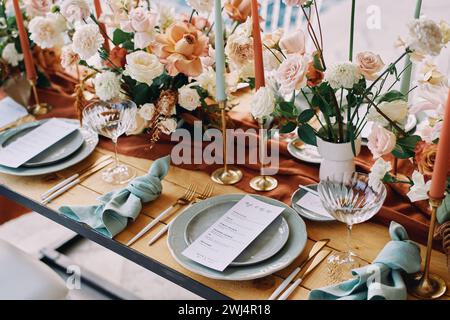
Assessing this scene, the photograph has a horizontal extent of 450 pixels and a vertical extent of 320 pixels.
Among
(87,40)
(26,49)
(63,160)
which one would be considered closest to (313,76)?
(87,40)

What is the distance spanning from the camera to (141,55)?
4.23 ft

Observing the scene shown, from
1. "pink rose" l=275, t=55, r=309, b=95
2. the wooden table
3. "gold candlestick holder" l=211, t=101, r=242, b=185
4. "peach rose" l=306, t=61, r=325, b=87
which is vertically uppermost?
"pink rose" l=275, t=55, r=309, b=95

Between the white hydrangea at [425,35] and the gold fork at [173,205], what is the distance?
0.59 m

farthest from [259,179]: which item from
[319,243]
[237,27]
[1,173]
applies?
[1,173]

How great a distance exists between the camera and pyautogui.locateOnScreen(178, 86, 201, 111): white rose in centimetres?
133

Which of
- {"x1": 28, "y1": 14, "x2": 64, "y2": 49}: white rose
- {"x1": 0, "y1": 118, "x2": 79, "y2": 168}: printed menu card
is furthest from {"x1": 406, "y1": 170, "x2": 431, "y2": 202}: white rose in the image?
{"x1": 28, "y1": 14, "x2": 64, "y2": 49}: white rose

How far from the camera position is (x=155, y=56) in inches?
51.1

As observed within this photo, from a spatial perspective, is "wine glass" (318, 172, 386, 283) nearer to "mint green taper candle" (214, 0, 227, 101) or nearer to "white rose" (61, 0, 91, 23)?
"mint green taper candle" (214, 0, 227, 101)

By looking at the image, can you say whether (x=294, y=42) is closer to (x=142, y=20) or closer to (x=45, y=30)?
(x=142, y=20)

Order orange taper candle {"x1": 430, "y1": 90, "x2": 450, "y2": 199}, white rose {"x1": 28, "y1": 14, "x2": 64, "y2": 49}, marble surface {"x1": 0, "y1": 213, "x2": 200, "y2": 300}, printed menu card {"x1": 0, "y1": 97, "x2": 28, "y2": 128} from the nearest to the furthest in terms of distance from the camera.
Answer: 1. orange taper candle {"x1": 430, "y1": 90, "x2": 450, "y2": 199}
2. white rose {"x1": 28, "y1": 14, "x2": 64, "y2": 49}
3. printed menu card {"x1": 0, "y1": 97, "x2": 28, "y2": 128}
4. marble surface {"x1": 0, "y1": 213, "x2": 200, "y2": 300}

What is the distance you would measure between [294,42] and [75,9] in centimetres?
53

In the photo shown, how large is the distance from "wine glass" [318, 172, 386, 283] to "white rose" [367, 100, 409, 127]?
118mm

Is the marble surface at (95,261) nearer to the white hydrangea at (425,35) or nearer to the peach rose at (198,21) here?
the peach rose at (198,21)
